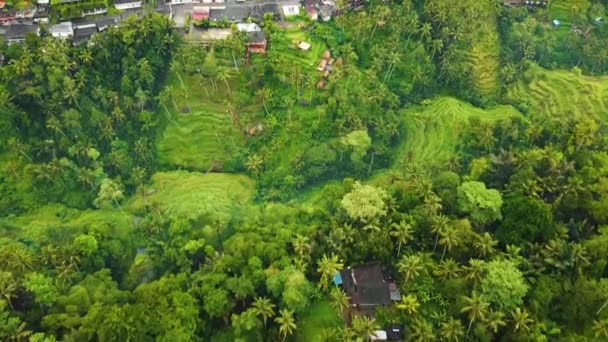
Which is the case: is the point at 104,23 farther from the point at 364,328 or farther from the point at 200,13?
the point at 364,328

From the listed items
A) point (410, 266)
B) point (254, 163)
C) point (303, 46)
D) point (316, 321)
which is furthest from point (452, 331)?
point (303, 46)

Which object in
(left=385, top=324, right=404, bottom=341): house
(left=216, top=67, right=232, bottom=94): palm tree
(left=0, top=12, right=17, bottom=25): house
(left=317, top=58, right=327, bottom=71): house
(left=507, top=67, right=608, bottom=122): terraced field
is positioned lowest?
(left=385, top=324, right=404, bottom=341): house

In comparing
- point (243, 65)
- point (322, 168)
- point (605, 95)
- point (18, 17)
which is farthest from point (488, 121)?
point (18, 17)

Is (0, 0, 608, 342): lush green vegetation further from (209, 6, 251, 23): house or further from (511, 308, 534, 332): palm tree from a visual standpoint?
(209, 6, 251, 23): house

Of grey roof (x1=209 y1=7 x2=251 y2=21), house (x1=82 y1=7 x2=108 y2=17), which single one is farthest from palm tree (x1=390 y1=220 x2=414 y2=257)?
house (x1=82 y1=7 x2=108 y2=17)

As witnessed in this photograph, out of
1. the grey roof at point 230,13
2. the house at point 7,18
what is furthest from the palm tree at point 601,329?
the house at point 7,18

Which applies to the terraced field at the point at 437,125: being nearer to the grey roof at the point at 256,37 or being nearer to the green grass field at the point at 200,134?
the grey roof at the point at 256,37
